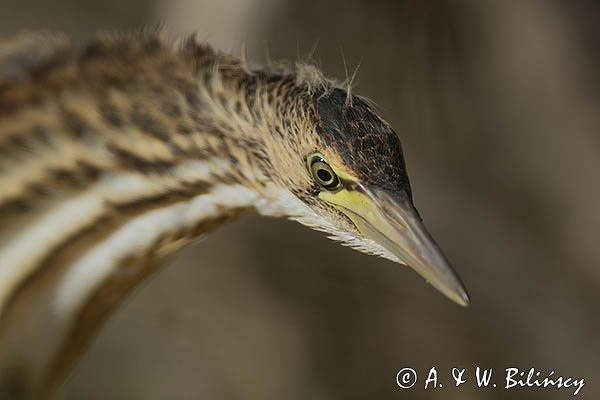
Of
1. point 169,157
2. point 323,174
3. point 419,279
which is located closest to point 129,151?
point 169,157

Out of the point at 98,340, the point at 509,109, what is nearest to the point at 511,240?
the point at 509,109

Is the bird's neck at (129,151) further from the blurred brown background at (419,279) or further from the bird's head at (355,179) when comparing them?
the blurred brown background at (419,279)

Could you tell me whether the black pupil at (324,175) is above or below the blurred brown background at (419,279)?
below

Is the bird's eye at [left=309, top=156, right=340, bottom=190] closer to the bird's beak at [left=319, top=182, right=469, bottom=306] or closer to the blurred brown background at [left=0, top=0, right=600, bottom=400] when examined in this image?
the bird's beak at [left=319, top=182, right=469, bottom=306]

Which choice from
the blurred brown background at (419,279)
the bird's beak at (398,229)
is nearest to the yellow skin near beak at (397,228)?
the bird's beak at (398,229)

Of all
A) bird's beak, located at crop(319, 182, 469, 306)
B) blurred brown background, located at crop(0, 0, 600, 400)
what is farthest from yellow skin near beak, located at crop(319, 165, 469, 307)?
blurred brown background, located at crop(0, 0, 600, 400)

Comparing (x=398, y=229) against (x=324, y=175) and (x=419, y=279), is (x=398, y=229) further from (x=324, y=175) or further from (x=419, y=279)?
(x=419, y=279)
